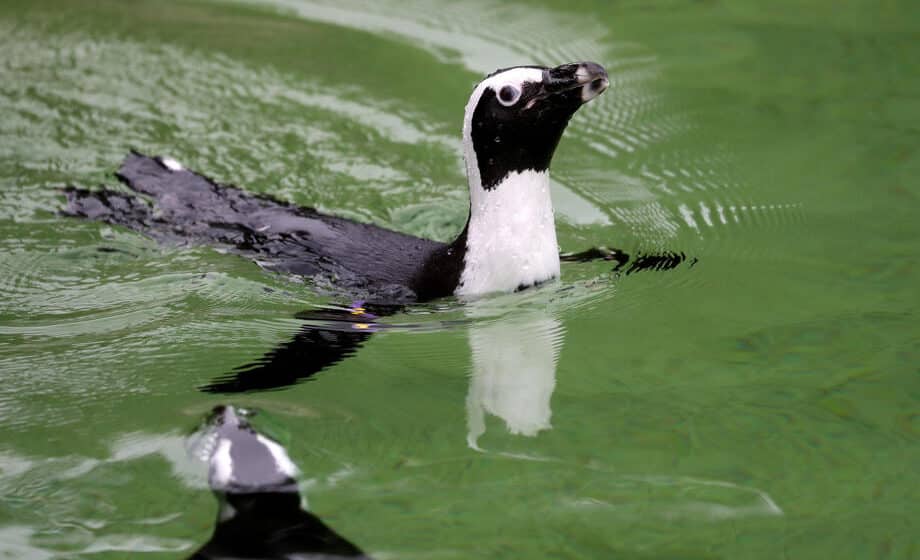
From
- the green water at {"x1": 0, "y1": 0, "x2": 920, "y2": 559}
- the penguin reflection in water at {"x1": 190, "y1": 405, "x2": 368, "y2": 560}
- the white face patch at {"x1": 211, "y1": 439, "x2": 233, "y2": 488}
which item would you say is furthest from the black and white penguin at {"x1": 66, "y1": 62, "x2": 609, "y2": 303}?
the white face patch at {"x1": 211, "y1": 439, "x2": 233, "y2": 488}

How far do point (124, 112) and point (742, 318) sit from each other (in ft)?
14.1

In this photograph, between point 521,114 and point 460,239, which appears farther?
point 460,239

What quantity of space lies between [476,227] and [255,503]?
1.84 meters

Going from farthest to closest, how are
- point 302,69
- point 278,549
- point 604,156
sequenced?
point 302,69 → point 604,156 → point 278,549

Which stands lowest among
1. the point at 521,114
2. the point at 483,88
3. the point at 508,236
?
the point at 508,236

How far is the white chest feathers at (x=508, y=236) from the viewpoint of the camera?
4617mm

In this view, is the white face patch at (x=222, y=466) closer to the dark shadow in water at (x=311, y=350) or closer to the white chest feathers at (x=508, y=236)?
the dark shadow in water at (x=311, y=350)

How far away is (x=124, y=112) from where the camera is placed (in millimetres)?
7152

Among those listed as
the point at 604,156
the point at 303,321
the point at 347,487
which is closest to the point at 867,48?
the point at 604,156

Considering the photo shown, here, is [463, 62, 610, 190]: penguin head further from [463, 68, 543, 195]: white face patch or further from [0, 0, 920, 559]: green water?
[0, 0, 920, 559]: green water

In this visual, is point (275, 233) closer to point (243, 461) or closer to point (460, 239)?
point (460, 239)

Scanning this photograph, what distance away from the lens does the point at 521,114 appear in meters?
4.47

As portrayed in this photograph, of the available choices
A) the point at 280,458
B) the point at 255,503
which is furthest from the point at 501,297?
the point at 255,503

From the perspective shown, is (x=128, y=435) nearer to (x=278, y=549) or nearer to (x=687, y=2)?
(x=278, y=549)
